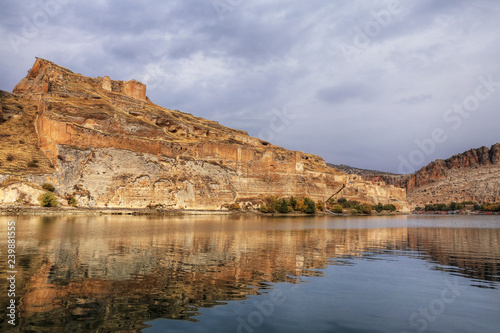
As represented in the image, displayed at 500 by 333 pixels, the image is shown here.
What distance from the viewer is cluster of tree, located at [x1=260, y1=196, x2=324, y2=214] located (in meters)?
69.8

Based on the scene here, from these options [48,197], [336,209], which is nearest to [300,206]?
[336,209]

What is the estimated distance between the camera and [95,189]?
5084 cm

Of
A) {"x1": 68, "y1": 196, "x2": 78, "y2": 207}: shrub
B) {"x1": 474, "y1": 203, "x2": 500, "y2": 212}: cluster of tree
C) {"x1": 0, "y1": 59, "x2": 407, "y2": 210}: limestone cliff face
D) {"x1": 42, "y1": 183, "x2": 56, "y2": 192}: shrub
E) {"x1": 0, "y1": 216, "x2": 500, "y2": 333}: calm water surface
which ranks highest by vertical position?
{"x1": 0, "y1": 59, "x2": 407, "y2": 210}: limestone cliff face

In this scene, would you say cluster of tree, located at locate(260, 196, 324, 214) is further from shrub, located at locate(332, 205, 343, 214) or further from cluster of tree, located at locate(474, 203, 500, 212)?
cluster of tree, located at locate(474, 203, 500, 212)

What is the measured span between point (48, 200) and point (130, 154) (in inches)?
649

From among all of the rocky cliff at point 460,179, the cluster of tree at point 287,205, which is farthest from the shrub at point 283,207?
the rocky cliff at point 460,179

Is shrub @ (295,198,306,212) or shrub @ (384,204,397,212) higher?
shrub @ (384,204,397,212)

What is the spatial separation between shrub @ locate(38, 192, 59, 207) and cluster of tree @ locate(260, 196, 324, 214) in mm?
37308

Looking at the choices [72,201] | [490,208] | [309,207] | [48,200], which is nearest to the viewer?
[48,200]

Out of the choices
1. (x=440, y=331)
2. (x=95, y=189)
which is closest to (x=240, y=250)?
(x=440, y=331)

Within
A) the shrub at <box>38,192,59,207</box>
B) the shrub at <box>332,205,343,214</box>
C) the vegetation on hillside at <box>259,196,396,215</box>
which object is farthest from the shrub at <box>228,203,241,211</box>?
the shrub at <box>38,192,59,207</box>

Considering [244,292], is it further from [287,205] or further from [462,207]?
[462,207]

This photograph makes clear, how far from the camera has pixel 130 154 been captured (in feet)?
184

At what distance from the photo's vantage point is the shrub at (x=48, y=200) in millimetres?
41125
